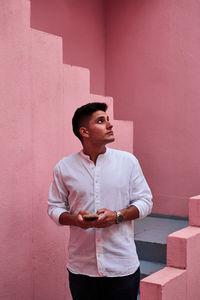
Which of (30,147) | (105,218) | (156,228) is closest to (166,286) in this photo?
(105,218)

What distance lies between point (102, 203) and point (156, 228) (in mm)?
2618

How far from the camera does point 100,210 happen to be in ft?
6.53

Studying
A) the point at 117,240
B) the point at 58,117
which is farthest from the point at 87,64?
the point at 117,240

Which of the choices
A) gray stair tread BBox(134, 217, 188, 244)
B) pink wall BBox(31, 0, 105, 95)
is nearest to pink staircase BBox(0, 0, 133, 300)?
gray stair tread BBox(134, 217, 188, 244)

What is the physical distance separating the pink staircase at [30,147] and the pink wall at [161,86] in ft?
6.74

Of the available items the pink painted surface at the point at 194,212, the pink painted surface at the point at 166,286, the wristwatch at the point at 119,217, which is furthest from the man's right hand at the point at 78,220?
the pink painted surface at the point at 194,212

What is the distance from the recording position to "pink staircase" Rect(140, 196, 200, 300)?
2430mm

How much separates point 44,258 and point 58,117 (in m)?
1.02

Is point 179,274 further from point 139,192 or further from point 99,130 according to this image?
point 99,130

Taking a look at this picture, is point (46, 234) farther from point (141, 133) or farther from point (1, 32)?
point (141, 133)

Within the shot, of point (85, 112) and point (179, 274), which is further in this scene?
point (179, 274)

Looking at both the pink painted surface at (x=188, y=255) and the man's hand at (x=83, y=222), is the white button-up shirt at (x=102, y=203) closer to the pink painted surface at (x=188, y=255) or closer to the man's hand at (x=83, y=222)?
the man's hand at (x=83, y=222)

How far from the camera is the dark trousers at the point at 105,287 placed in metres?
2.04

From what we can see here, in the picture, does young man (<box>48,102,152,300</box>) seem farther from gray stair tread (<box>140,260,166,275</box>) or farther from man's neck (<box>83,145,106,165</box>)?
gray stair tread (<box>140,260,166,275</box>)
